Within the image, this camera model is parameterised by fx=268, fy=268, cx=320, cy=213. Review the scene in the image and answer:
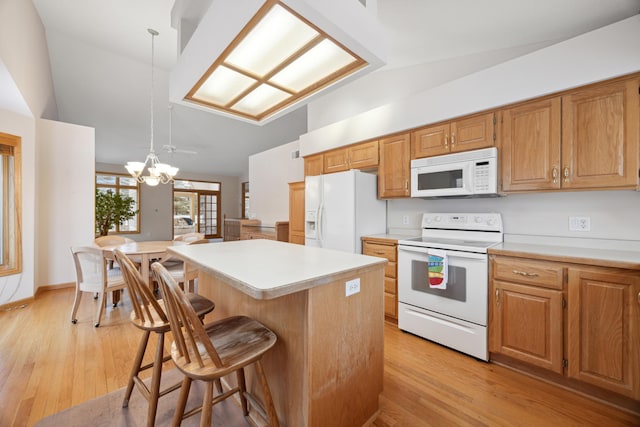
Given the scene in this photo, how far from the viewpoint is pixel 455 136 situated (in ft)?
8.49

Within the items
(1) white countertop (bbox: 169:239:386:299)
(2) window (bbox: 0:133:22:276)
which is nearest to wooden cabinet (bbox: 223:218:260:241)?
(2) window (bbox: 0:133:22:276)

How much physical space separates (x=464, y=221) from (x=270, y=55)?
234 centimetres

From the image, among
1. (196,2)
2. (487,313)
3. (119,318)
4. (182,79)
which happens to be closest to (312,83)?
(182,79)

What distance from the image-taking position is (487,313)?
2135 mm

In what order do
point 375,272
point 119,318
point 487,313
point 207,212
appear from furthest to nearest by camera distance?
point 207,212, point 119,318, point 487,313, point 375,272

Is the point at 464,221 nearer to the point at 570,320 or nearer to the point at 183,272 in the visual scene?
the point at 570,320

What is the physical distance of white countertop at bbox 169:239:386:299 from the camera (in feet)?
3.52

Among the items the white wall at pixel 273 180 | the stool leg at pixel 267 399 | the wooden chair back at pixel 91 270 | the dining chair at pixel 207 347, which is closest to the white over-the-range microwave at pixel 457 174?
the dining chair at pixel 207 347

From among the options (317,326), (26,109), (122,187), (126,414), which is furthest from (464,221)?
(122,187)

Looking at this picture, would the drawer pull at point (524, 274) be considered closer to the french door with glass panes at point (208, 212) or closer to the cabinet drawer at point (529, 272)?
the cabinet drawer at point (529, 272)

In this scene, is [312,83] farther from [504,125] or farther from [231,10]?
[504,125]

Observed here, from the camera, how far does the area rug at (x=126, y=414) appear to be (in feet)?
5.06

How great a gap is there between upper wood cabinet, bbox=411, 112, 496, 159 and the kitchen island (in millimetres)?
Answer: 1666

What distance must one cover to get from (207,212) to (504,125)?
10.2 meters
